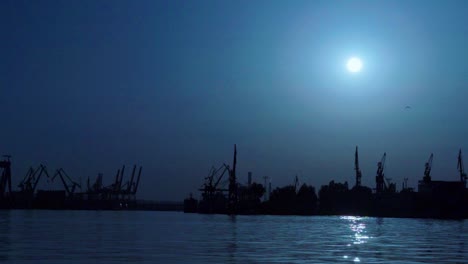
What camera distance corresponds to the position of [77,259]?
4228 cm

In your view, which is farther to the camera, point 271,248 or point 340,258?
point 271,248

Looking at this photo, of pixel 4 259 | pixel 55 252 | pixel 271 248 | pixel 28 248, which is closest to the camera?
pixel 4 259

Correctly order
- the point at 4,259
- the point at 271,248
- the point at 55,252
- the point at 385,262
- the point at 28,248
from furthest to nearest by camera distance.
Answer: the point at 271,248 < the point at 28,248 < the point at 55,252 < the point at 385,262 < the point at 4,259

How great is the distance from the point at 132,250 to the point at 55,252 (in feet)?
19.1

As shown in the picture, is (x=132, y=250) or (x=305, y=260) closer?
(x=305, y=260)

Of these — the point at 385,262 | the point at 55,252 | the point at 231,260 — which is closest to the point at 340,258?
the point at 385,262

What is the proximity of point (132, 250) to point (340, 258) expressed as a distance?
1414cm

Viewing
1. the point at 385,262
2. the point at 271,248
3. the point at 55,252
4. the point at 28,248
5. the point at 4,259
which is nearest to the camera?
the point at 4,259

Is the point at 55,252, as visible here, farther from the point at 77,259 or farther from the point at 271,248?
the point at 271,248

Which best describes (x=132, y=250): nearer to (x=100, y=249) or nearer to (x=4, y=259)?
(x=100, y=249)

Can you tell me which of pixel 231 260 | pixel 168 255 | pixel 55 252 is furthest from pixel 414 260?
pixel 55 252

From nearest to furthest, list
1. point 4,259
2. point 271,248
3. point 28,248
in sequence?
point 4,259
point 28,248
point 271,248

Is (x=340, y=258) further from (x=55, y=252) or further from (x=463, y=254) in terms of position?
(x=55, y=252)

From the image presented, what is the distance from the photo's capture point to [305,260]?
43188 millimetres
